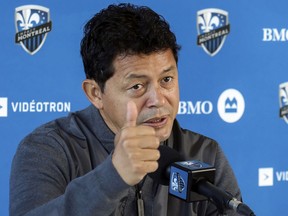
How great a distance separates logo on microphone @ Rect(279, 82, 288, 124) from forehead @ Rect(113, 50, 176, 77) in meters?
1.19

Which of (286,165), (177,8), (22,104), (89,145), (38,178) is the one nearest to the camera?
(38,178)

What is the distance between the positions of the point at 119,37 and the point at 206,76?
103 centimetres

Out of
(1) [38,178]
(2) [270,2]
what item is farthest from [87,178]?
(2) [270,2]

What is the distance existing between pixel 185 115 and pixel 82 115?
2.80 feet

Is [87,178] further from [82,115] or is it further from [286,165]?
[286,165]

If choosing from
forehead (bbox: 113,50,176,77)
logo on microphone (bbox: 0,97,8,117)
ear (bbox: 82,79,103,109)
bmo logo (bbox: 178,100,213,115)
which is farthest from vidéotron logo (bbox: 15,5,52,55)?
forehead (bbox: 113,50,176,77)

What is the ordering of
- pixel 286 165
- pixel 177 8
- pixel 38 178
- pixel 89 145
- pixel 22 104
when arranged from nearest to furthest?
pixel 38 178, pixel 89 145, pixel 22 104, pixel 177 8, pixel 286 165

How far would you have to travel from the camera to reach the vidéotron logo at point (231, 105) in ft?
7.11

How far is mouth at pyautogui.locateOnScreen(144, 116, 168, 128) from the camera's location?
1.13 metres

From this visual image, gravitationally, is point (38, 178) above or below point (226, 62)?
below

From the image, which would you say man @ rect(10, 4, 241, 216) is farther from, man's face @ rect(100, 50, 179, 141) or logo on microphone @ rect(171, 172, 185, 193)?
logo on microphone @ rect(171, 172, 185, 193)

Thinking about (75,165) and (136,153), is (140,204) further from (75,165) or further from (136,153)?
(136,153)

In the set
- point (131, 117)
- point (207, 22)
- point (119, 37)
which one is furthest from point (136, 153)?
point (207, 22)

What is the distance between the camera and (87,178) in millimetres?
922
